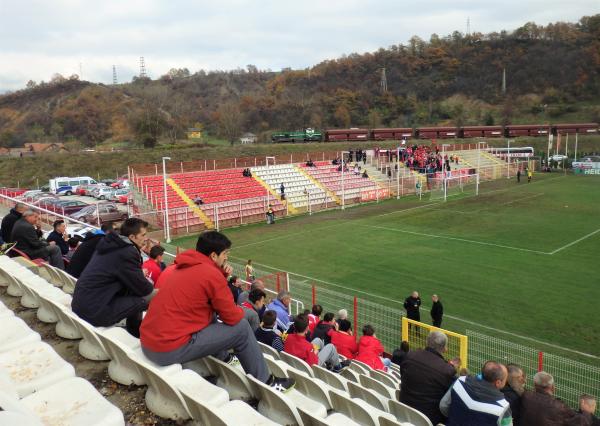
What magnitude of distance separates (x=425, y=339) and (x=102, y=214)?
72.8ft

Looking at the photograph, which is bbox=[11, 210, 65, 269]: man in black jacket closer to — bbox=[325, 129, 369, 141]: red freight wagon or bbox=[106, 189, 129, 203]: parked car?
bbox=[106, 189, 129, 203]: parked car

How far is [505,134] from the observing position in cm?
6781

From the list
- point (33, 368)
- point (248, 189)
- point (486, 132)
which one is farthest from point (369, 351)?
point (486, 132)

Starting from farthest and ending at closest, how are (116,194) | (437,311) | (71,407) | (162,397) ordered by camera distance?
1. (116,194)
2. (437,311)
3. (162,397)
4. (71,407)

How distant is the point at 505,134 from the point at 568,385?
2560 inches

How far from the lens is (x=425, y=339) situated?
9.89 metres

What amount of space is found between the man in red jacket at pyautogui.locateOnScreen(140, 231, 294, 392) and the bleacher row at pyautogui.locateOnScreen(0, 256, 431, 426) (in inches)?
4.9

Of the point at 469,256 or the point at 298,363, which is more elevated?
the point at 298,363

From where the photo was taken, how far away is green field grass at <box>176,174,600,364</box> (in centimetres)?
1312

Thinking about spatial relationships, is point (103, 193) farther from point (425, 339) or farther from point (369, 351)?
point (369, 351)

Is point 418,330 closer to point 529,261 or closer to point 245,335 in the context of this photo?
point 245,335

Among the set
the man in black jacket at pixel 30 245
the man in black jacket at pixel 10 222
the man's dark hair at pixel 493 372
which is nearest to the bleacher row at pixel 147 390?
the man's dark hair at pixel 493 372

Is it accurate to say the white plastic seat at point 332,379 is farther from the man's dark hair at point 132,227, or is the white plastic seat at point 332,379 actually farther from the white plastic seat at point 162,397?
the man's dark hair at point 132,227

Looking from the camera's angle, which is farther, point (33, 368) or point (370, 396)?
point (370, 396)
